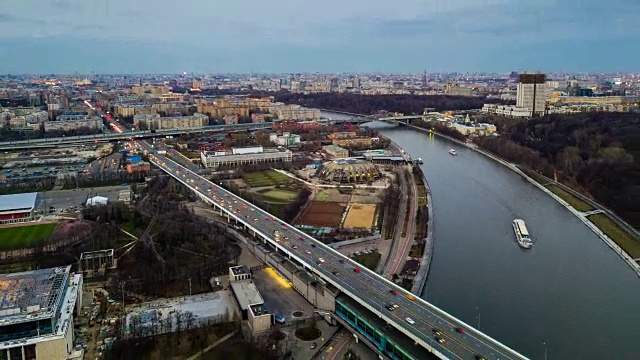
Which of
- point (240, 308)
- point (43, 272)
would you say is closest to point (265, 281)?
point (240, 308)

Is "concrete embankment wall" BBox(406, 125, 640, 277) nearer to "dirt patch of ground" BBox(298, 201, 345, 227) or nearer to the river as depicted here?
the river

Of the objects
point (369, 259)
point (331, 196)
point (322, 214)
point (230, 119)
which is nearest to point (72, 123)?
point (230, 119)

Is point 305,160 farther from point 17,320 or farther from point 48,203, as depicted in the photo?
point 17,320

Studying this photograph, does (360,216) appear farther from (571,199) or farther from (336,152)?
(336,152)

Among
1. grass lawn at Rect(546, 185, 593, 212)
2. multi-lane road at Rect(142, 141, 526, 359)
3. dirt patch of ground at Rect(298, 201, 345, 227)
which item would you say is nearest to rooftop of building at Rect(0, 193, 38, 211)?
multi-lane road at Rect(142, 141, 526, 359)

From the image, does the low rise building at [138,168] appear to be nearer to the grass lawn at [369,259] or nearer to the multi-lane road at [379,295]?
the multi-lane road at [379,295]

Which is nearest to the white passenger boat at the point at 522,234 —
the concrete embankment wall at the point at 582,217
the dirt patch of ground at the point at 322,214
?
the concrete embankment wall at the point at 582,217

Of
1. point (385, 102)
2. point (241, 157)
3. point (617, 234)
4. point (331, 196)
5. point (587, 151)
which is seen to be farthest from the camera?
point (385, 102)
